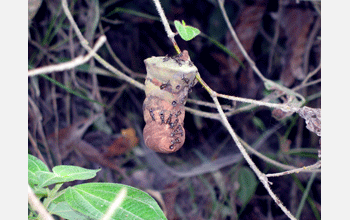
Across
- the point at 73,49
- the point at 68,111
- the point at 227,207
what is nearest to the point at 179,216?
the point at 227,207

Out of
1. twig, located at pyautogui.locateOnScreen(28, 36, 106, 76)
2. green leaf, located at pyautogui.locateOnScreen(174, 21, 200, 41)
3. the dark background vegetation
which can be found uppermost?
green leaf, located at pyautogui.locateOnScreen(174, 21, 200, 41)

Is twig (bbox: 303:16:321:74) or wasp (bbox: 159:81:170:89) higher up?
wasp (bbox: 159:81:170:89)

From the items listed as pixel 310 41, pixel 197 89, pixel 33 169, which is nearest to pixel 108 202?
pixel 33 169

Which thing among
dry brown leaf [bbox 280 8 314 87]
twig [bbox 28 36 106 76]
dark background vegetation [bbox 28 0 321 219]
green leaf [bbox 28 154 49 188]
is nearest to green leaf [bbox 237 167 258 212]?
dark background vegetation [bbox 28 0 321 219]

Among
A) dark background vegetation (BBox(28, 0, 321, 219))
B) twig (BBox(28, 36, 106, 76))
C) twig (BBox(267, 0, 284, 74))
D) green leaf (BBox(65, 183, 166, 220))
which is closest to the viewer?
twig (BBox(28, 36, 106, 76))

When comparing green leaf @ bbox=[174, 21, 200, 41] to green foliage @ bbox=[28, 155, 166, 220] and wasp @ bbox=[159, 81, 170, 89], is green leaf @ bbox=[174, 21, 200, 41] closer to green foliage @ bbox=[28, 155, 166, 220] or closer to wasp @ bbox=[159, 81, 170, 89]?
wasp @ bbox=[159, 81, 170, 89]

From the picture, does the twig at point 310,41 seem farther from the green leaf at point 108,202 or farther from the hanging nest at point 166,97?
the green leaf at point 108,202

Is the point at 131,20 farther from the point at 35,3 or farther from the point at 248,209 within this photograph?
the point at 248,209
